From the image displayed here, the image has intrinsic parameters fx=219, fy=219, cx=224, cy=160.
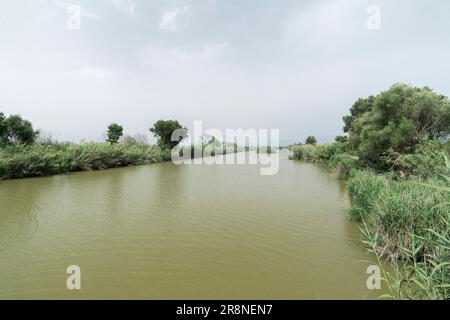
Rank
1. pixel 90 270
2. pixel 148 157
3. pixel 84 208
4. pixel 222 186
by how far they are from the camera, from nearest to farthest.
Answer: pixel 90 270 < pixel 84 208 < pixel 222 186 < pixel 148 157

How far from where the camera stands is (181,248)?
13.5 feet

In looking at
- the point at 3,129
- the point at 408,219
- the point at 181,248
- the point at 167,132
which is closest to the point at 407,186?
the point at 408,219

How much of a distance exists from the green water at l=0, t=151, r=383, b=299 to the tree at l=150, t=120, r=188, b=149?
2071cm

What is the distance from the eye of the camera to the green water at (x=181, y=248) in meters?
2.94

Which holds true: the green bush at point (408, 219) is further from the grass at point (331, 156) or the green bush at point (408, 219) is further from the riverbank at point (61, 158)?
the riverbank at point (61, 158)

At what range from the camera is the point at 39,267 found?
134 inches

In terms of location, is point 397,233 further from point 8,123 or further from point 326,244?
point 8,123

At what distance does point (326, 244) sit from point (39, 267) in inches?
196

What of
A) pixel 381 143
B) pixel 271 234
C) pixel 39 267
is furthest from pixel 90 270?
pixel 381 143

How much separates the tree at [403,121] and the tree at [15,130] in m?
21.9

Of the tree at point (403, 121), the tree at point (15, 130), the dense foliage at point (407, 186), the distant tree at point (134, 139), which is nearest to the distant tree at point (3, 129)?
the tree at point (15, 130)

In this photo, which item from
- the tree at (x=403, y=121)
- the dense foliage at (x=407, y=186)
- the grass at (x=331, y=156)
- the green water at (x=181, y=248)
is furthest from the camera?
the grass at (x=331, y=156)

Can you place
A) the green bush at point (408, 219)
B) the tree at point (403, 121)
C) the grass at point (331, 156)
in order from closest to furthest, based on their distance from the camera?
the green bush at point (408, 219) < the tree at point (403, 121) < the grass at point (331, 156)
